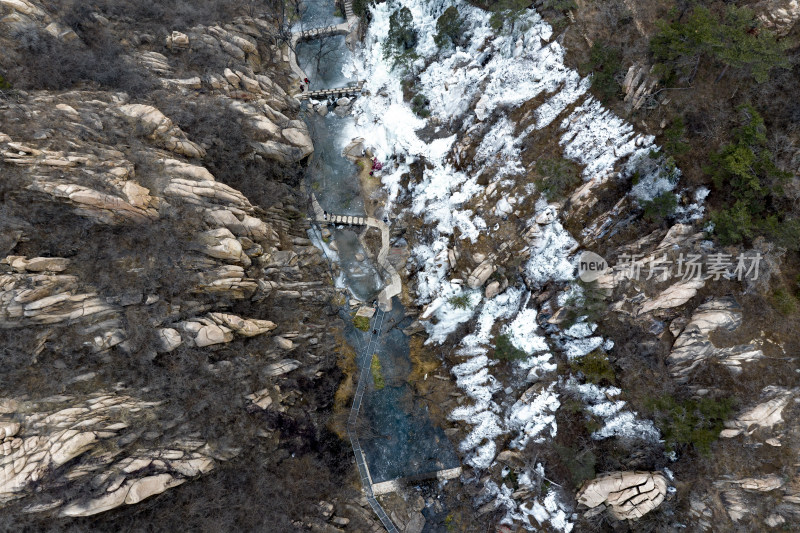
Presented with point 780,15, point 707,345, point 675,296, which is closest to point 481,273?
point 675,296

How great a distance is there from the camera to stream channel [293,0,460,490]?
2592 centimetres

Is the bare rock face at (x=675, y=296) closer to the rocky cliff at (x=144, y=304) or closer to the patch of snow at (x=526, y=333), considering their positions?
the patch of snow at (x=526, y=333)

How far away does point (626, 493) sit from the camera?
19.3m

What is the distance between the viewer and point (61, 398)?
18.2 meters

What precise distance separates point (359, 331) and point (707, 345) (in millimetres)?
22285

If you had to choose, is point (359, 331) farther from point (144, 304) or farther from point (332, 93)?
point (332, 93)

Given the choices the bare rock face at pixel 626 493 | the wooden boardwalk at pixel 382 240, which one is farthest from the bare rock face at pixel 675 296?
the wooden boardwalk at pixel 382 240

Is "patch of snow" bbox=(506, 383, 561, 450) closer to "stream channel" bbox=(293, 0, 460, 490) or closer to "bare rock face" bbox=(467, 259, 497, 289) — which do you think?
"stream channel" bbox=(293, 0, 460, 490)

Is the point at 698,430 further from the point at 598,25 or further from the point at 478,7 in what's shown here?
the point at 478,7

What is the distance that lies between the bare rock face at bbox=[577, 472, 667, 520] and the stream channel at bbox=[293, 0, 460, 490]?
863 cm

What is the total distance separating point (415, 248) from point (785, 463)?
80.3 feet

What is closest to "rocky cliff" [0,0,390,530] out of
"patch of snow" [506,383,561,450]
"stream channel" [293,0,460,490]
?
"stream channel" [293,0,460,490]

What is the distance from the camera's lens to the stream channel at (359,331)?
2592 centimetres

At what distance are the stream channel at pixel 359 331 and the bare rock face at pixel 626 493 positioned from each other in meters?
8.63
